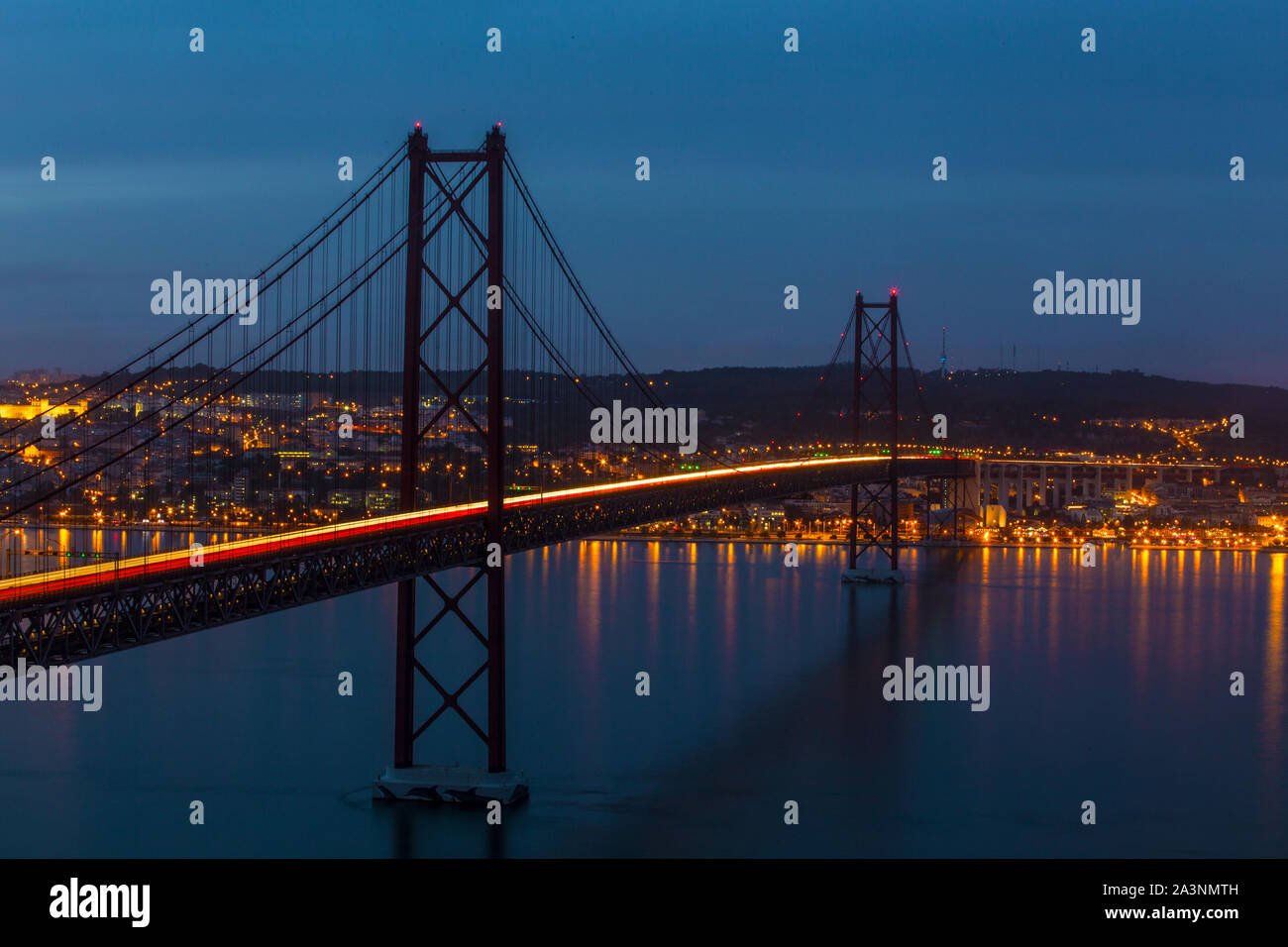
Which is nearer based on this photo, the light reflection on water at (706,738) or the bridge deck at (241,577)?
the bridge deck at (241,577)

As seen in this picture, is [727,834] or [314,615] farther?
[314,615]

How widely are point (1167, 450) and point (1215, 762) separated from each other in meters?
73.7

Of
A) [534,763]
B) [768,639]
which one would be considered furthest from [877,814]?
[768,639]

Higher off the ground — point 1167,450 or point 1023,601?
point 1167,450

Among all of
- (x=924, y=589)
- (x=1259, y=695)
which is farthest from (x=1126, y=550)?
(x=1259, y=695)

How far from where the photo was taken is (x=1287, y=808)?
57.9 feet

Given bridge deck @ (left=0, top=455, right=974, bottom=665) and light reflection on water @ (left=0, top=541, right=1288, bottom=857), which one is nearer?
bridge deck @ (left=0, top=455, right=974, bottom=665)

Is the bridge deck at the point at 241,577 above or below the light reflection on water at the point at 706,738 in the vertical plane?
above

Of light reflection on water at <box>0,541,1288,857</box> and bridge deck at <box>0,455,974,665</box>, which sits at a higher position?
bridge deck at <box>0,455,974,665</box>

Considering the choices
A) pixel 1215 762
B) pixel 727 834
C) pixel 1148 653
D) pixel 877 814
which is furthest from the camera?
pixel 1148 653

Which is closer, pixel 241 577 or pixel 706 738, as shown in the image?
pixel 241 577

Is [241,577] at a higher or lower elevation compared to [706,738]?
higher

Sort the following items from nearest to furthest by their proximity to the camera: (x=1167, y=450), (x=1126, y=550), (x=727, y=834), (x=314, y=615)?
(x=727, y=834)
(x=314, y=615)
(x=1126, y=550)
(x=1167, y=450)

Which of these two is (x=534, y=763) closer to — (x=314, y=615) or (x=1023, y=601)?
(x=314, y=615)
